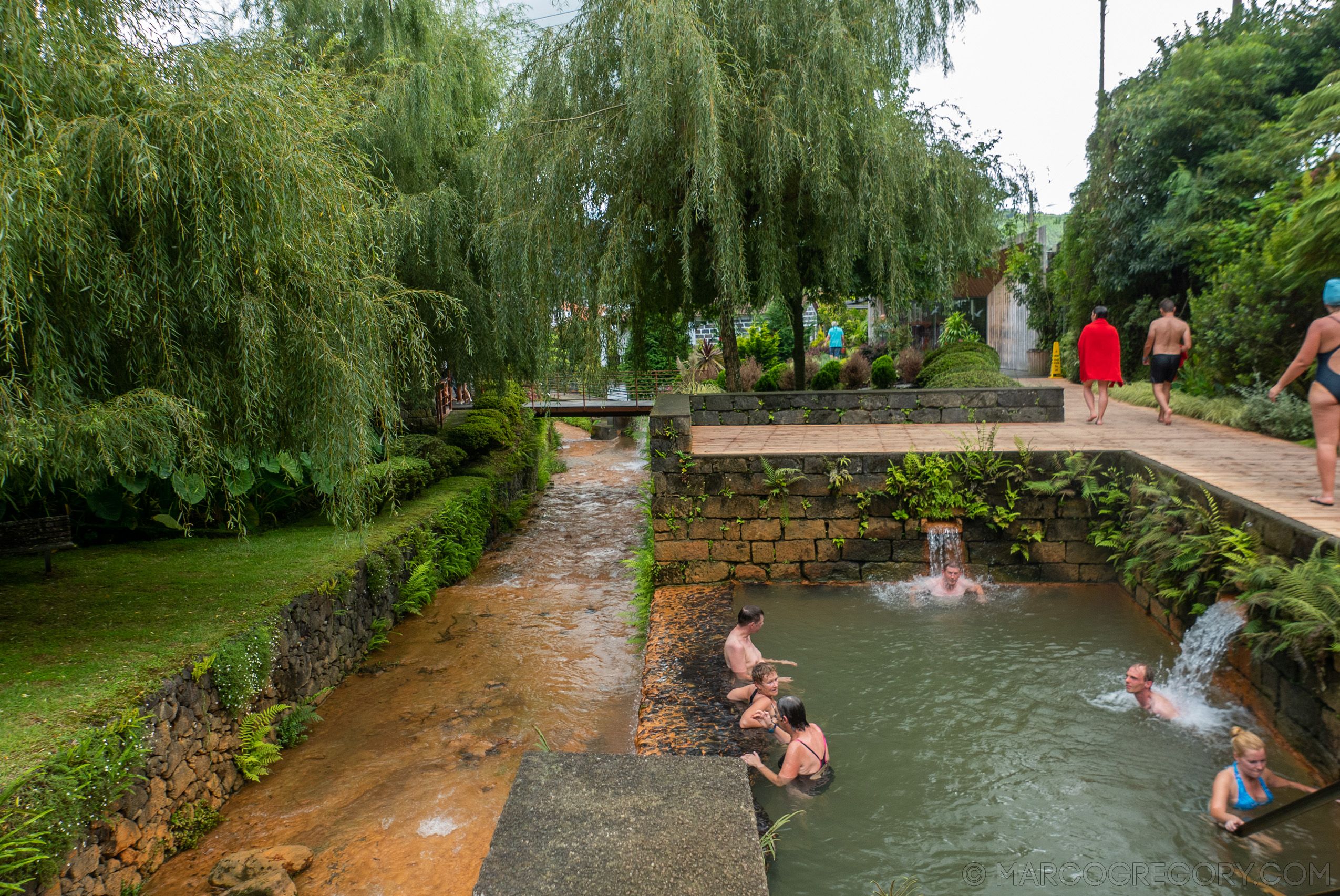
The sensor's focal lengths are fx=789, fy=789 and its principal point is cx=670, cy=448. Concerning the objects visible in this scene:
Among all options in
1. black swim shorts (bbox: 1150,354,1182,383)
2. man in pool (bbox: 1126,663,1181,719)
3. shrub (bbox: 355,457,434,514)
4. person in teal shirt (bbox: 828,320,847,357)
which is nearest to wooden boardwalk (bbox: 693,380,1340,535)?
black swim shorts (bbox: 1150,354,1182,383)

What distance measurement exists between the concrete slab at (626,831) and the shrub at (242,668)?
12.8 feet

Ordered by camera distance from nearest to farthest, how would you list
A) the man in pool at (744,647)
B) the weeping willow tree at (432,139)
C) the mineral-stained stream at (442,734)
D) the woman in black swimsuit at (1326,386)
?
the mineral-stained stream at (442,734) → the woman in black swimsuit at (1326,386) → the man in pool at (744,647) → the weeping willow tree at (432,139)

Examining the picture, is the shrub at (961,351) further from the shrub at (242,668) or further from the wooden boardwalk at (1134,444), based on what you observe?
the shrub at (242,668)

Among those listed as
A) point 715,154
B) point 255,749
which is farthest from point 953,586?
point 255,749

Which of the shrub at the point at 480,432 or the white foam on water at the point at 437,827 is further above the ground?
the shrub at the point at 480,432

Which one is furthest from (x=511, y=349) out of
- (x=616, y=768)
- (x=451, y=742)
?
(x=616, y=768)

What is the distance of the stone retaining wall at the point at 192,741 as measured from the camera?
4176mm

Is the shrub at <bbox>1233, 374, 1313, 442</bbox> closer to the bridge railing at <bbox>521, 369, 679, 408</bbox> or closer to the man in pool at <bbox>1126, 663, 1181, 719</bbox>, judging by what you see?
the man in pool at <bbox>1126, 663, 1181, 719</bbox>

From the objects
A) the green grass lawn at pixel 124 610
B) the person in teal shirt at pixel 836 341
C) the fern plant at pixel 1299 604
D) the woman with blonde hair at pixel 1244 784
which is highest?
the person in teal shirt at pixel 836 341

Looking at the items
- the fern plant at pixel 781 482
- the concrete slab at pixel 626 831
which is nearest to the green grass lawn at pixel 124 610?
the concrete slab at pixel 626 831

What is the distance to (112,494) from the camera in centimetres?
Result: 841

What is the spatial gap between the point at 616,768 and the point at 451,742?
13.8 ft

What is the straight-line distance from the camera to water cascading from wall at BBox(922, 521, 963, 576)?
822 cm

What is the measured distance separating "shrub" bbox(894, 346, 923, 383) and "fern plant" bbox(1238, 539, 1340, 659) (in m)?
15.7
